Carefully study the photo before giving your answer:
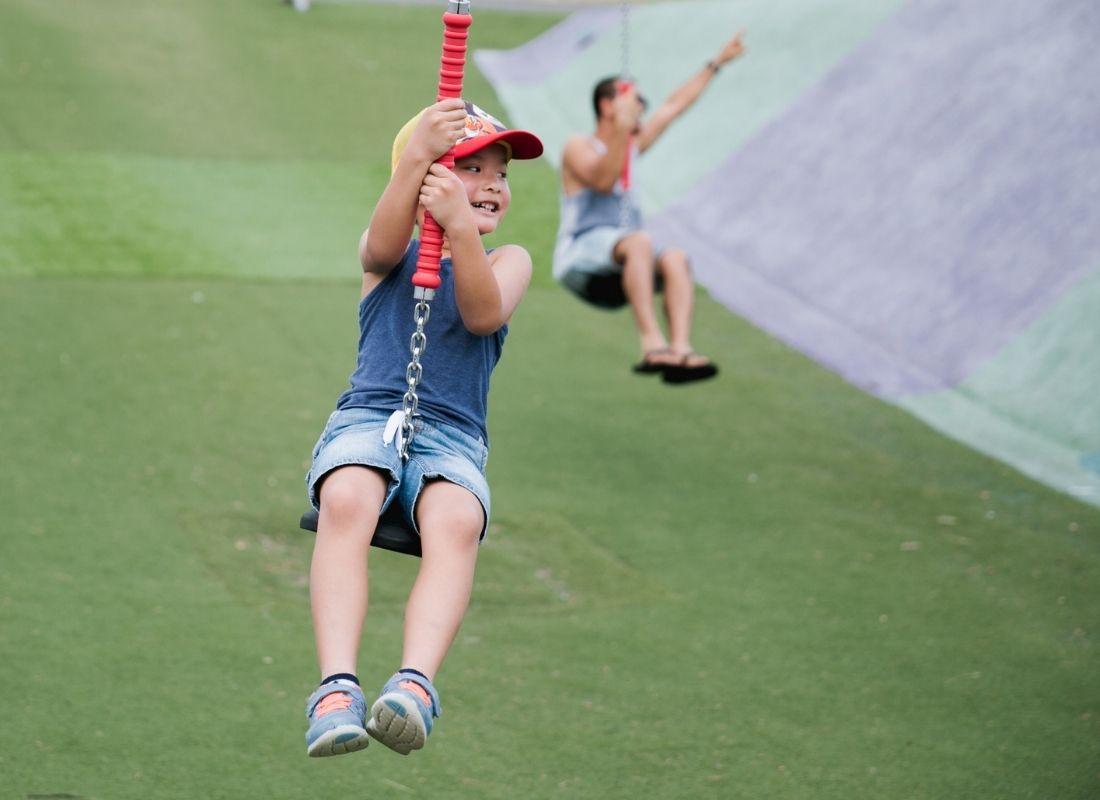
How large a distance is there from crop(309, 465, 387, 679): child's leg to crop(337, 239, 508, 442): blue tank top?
A: 28 cm

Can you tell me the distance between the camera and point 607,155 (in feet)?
23.9

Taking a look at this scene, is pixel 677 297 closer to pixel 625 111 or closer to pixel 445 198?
pixel 625 111

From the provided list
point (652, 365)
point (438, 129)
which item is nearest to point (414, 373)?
point (438, 129)

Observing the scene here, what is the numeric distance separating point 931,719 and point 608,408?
11.6 ft

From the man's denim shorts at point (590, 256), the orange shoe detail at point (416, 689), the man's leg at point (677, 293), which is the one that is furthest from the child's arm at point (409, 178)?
the man's denim shorts at point (590, 256)

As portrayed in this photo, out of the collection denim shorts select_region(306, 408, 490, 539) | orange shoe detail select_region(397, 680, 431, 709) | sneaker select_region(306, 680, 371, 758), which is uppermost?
denim shorts select_region(306, 408, 490, 539)

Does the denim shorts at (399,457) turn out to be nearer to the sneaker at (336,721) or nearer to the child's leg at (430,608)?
the child's leg at (430,608)

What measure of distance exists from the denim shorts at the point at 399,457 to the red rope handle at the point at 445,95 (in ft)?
1.26

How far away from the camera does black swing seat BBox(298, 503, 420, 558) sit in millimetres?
3814

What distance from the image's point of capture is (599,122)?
25.3ft

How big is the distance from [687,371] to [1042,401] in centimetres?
298

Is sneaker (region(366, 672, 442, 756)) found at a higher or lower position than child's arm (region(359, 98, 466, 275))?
lower

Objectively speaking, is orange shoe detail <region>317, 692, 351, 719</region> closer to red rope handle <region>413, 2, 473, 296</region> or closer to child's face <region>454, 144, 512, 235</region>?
red rope handle <region>413, 2, 473, 296</region>

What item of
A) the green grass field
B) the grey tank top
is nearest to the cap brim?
the green grass field
